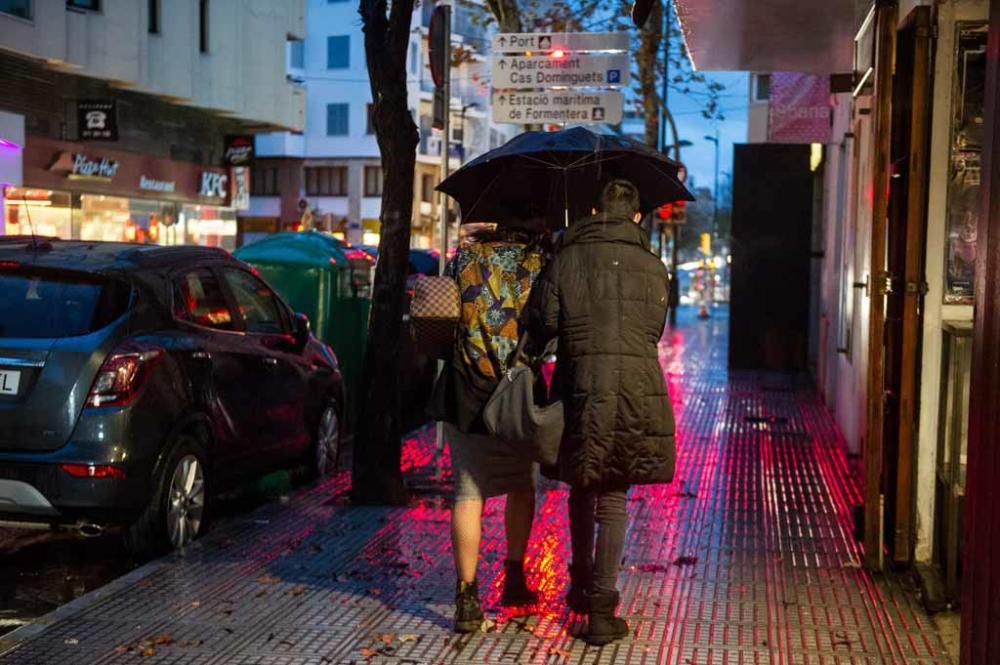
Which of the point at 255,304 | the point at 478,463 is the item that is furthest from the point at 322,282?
the point at 478,463

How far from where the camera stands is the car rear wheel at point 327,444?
33.7 ft

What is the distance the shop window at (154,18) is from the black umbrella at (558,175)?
23863mm

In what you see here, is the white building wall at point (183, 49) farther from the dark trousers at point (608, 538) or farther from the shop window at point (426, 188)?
the shop window at point (426, 188)

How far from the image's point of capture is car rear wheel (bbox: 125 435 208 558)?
743cm

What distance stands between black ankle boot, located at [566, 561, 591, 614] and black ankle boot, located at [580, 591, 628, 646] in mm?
380

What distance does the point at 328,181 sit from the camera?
68.9 m

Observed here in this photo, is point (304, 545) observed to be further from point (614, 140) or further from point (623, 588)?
point (614, 140)

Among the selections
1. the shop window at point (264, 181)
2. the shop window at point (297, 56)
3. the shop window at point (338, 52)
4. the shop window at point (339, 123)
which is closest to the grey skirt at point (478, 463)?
the shop window at point (264, 181)

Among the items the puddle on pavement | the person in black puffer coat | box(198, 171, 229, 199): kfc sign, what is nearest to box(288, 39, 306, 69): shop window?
box(198, 171, 229, 199): kfc sign

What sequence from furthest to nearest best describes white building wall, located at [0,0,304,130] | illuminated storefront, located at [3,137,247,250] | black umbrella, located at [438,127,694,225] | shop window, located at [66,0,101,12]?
illuminated storefront, located at [3,137,247,250]
shop window, located at [66,0,101,12]
white building wall, located at [0,0,304,130]
black umbrella, located at [438,127,694,225]

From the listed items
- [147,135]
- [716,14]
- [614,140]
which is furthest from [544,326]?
[147,135]

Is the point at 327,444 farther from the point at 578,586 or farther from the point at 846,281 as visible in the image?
the point at 846,281

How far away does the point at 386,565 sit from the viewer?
7.36 m

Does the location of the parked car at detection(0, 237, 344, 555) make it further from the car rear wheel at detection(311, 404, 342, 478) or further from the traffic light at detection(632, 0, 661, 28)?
the traffic light at detection(632, 0, 661, 28)
